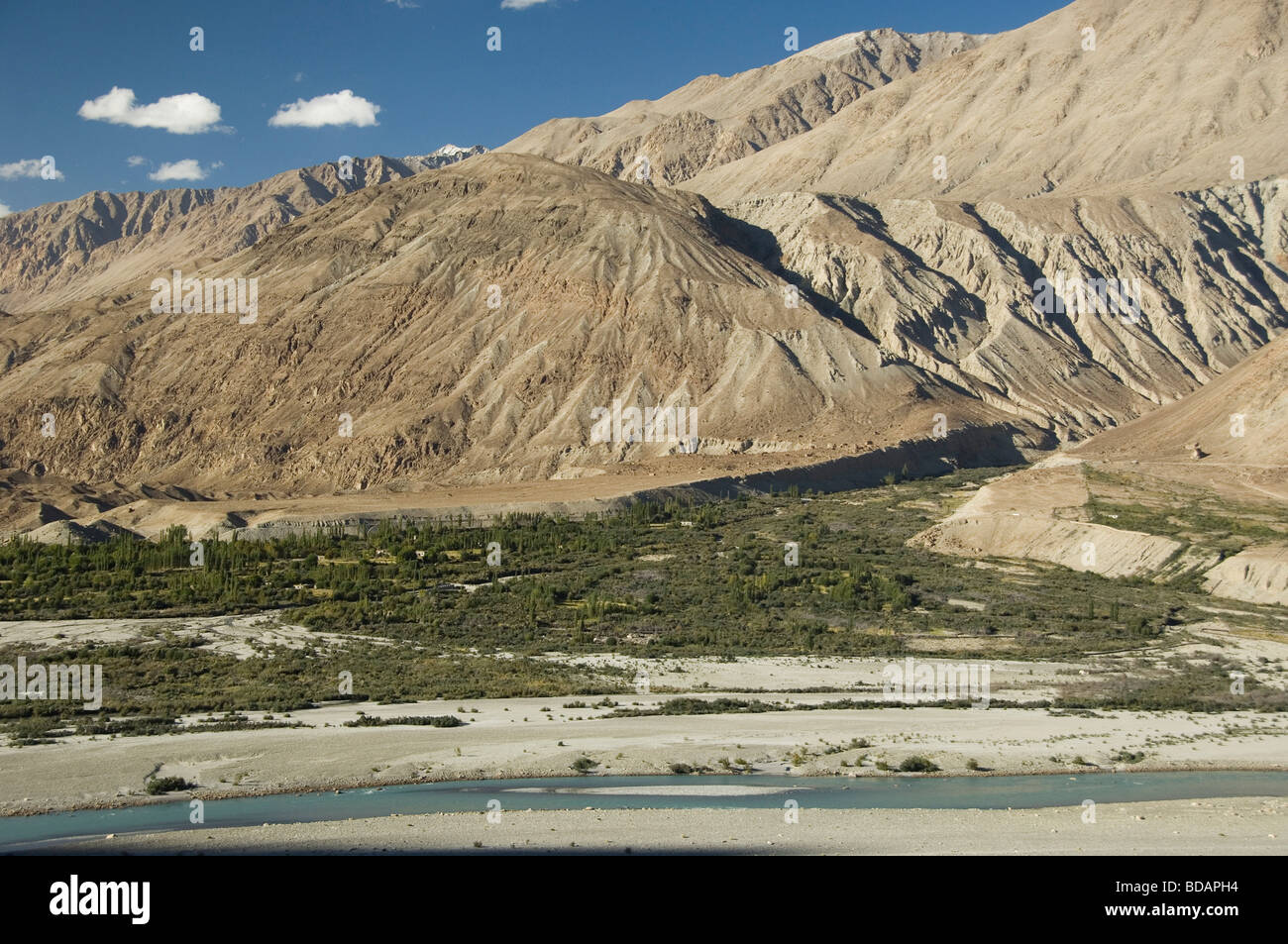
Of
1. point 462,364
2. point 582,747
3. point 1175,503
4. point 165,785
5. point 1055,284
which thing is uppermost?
point 1055,284

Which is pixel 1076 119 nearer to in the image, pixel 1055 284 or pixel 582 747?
pixel 1055 284

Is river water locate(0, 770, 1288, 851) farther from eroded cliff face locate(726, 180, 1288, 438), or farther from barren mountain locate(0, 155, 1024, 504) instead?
eroded cliff face locate(726, 180, 1288, 438)

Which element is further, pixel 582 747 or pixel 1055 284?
pixel 1055 284

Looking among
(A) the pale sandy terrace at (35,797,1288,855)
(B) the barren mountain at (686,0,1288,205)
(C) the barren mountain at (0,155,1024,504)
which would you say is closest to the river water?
(A) the pale sandy terrace at (35,797,1288,855)

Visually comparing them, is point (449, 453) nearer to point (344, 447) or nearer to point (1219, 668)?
point (344, 447)

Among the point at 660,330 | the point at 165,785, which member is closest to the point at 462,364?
the point at 660,330

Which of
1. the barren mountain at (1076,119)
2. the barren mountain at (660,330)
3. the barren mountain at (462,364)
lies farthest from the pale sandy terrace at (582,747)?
the barren mountain at (1076,119)
